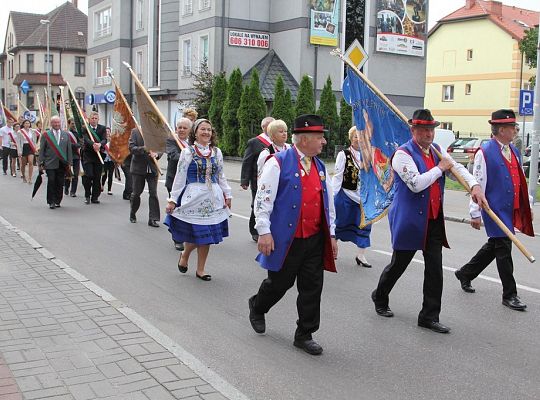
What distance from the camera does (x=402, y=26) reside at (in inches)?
1526

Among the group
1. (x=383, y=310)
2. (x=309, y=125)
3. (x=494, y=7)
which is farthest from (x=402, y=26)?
(x=309, y=125)

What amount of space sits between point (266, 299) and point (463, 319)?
6.40 ft

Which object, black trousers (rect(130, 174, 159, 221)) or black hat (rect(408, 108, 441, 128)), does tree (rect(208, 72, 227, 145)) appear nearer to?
black trousers (rect(130, 174, 159, 221))

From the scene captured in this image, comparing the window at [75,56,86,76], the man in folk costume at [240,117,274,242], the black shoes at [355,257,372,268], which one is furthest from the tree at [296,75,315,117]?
the window at [75,56,86,76]

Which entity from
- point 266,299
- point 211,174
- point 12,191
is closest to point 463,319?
point 266,299

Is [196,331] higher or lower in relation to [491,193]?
lower

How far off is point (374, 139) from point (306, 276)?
2.49m

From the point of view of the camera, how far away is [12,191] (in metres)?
17.6

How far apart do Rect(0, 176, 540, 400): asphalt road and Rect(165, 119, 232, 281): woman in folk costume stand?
1.57 feet

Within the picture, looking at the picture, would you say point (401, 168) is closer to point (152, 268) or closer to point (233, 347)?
point (233, 347)

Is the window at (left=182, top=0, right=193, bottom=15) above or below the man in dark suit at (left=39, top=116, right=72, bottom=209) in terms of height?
above

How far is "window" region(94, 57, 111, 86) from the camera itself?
161 ft

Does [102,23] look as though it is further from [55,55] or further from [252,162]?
[252,162]

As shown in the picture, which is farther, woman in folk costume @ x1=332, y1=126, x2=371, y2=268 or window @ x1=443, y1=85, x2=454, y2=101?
window @ x1=443, y1=85, x2=454, y2=101
